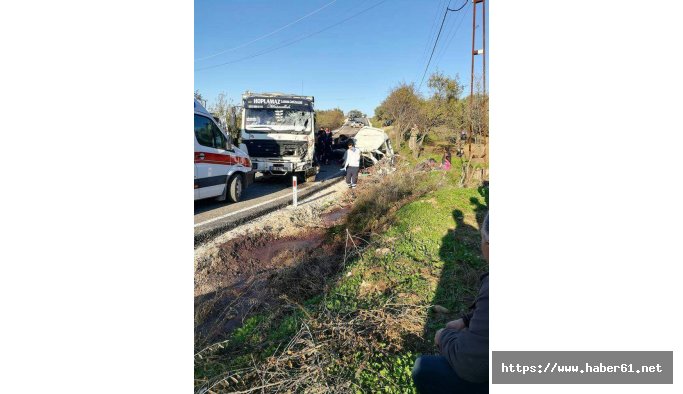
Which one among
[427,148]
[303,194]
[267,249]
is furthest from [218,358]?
[427,148]

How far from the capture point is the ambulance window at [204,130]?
22.8 ft

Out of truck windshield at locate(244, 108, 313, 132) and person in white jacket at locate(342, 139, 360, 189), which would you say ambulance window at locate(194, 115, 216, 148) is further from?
truck windshield at locate(244, 108, 313, 132)

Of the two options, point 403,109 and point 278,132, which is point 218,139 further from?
point 403,109

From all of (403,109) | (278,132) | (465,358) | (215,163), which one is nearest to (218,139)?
(215,163)

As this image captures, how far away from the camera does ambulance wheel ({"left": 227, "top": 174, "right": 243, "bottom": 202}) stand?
8.28 metres

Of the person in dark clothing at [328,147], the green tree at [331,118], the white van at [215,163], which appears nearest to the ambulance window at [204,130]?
the white van at [215,163]

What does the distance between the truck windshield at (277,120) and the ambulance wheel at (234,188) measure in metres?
3.53

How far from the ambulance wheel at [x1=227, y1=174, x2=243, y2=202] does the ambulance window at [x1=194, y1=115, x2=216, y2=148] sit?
1069 millimetres

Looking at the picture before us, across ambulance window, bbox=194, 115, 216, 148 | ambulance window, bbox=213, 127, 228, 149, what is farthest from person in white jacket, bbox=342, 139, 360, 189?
ambulance window, bbox=194, 115, 216, 148

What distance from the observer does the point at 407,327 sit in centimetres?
265

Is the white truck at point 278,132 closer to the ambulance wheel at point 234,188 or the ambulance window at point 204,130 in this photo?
the ambulance wheel at point 234,188

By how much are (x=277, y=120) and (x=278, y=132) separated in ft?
1.37
